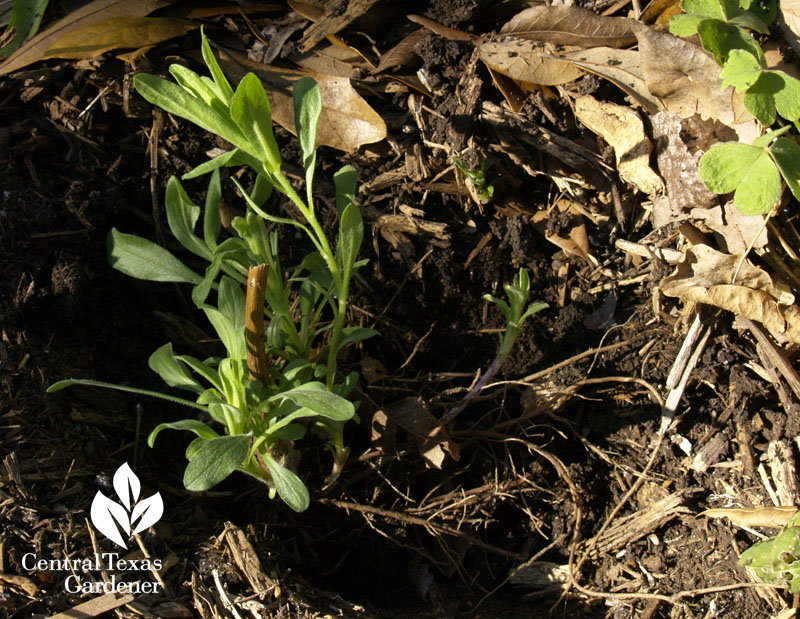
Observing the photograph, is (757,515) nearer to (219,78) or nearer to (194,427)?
(194,427)

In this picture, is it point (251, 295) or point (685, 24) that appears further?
point (685, 24)

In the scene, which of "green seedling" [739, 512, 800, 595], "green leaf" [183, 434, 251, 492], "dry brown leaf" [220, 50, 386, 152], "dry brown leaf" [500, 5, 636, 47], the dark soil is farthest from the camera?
"dry brown leaf" [220, 50, 386, 152]

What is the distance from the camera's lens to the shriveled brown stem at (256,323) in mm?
1555

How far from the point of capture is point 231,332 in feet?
5.76

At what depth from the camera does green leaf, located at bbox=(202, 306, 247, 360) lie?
174cm

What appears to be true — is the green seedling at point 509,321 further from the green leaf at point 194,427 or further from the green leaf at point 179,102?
the green leaf at point 179,102

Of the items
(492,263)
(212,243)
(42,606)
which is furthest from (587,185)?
(42,606)

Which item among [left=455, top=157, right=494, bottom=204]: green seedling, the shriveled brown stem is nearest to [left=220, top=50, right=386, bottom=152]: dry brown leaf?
[left=455, top=157, right=494, bottom=204]: green seedling

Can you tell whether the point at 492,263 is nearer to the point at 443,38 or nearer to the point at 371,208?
the point at 371,208

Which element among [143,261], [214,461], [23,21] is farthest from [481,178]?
[23,21]

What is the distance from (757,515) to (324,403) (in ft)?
4.20

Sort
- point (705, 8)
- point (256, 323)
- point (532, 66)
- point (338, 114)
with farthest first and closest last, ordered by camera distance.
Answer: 1. point (338, 114)
2. point (532, 66)
3. point (705, 8)
4. point (256, 323)

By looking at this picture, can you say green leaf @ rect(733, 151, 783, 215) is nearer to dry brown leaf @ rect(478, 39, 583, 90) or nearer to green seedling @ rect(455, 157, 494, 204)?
dry brown leaf @ rect(478, 39, 583, 90)

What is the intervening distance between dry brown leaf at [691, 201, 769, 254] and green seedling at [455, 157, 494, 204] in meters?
0.61
